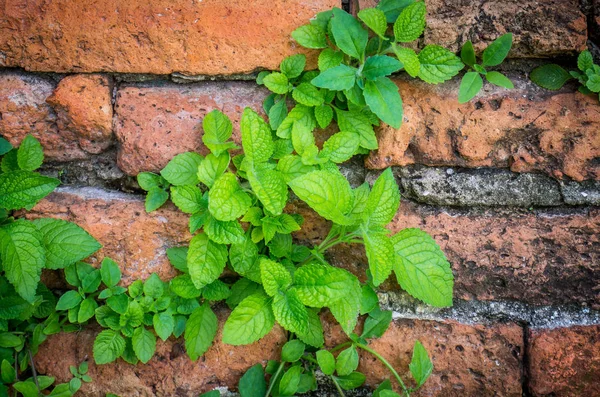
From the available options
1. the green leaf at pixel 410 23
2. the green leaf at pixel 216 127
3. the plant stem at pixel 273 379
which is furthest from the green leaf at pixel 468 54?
the plant stem at pixel 273 379

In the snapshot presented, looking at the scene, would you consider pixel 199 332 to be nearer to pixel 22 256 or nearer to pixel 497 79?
pixel 22 256

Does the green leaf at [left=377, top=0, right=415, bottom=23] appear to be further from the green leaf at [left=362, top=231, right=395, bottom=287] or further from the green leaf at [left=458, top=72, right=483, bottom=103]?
the green leaf at [left=362, top=231, right=395, bottom=287]

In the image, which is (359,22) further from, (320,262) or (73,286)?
(73,286)

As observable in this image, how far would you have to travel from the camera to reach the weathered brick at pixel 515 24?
1.07m

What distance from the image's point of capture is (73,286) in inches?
45.3

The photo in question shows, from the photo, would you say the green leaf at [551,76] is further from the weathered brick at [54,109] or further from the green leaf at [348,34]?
the weathered brick at [54,109]

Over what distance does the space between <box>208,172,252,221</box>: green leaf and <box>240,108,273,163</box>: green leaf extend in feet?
0.22

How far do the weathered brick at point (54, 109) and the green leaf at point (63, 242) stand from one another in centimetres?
21

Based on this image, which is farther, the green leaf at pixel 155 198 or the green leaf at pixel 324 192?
the green leaf at pixel 155 198

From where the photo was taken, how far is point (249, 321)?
1008 millimetres

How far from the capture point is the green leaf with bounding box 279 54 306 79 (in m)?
1.08

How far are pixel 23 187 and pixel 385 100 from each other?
30.7 inches

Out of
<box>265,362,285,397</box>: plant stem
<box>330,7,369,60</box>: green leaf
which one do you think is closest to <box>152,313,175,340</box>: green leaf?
<box>265,362,285,397</box>: plant stem

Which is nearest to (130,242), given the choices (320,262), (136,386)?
(136,386)
